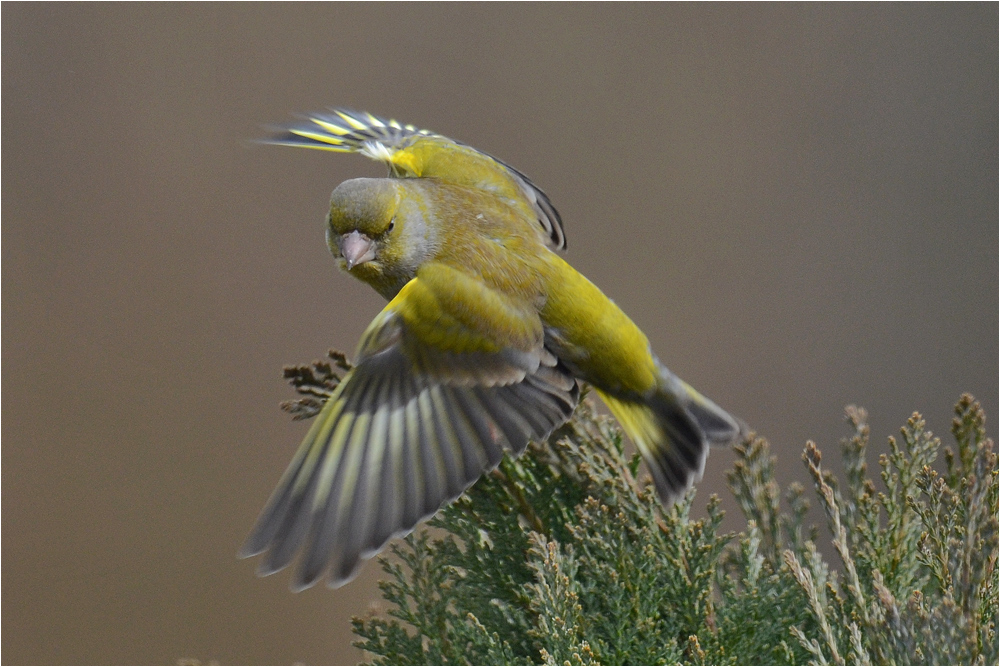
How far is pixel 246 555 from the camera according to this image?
89 cm

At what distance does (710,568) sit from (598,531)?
0.39 ft

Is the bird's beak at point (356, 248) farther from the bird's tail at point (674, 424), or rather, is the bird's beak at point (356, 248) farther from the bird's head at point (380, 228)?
the bird's tail at point (674, 424)

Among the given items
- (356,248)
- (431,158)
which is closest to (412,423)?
(356,248)

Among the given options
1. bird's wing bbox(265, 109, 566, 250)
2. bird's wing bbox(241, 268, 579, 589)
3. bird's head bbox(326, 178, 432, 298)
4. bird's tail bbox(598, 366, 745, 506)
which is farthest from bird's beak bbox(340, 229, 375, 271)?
bird's tail bbox(598, 366, 745, 506)

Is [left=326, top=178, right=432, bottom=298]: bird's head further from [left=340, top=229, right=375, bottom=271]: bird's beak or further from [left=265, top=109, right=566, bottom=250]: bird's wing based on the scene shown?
[left=265, top=109, right=566, bottom=250]: bird's wing

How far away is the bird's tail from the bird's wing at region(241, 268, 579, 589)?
4.9 inches

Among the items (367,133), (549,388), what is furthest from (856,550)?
(367,133)

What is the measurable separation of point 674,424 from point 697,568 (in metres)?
0.33

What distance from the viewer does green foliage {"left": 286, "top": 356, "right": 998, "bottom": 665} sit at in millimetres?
774

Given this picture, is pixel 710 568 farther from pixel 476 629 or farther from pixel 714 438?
pixel 714 438

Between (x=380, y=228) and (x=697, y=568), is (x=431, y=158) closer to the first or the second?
(x=380, y=228)

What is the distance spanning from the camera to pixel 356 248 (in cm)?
124

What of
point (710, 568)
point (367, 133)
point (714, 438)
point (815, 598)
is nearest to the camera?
point (815, 598)

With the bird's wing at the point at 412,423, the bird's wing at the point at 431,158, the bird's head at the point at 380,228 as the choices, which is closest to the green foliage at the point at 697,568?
the bird's wing at the point at 412,423
